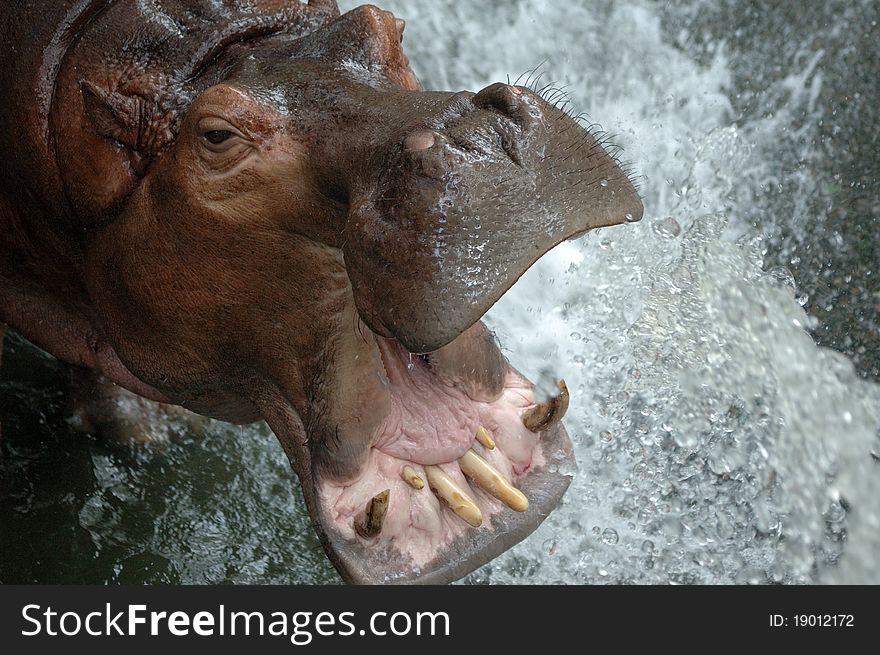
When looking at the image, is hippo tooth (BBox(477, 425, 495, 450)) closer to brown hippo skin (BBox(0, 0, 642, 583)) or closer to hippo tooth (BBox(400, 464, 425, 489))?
brown hippo skin (BBox(0, 0, 642, 583))

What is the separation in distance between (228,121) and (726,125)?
3.32 m

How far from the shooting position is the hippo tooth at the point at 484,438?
2559mm

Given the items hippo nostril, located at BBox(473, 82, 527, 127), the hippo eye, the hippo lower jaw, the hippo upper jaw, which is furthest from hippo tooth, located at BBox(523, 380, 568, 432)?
the hippo eye

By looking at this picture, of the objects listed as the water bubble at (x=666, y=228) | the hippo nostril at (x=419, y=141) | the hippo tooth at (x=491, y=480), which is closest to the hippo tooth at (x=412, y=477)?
the hippo tooth at (x=491, y=480)

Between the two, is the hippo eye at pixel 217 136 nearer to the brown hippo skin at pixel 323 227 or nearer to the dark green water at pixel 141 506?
the brown hippo skin at pixel 323 227

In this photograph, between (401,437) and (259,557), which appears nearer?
(401,437)

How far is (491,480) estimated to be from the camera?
2514 mm

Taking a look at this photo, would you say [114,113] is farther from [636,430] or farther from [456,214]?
[636,430]

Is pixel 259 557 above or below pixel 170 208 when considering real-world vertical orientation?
below

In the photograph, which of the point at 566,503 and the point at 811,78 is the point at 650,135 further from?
the point at 566,503

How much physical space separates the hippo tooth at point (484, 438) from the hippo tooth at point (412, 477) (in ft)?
0.58

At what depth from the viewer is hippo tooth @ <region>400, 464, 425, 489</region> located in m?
2.44

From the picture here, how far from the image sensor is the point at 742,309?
167 inches

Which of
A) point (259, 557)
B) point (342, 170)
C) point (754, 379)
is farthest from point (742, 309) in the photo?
point (342, 170)
